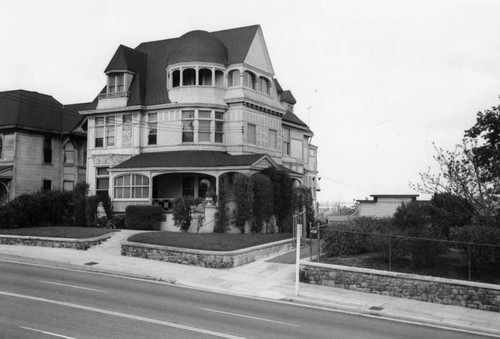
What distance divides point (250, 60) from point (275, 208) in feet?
33.8

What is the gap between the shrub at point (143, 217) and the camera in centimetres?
3158

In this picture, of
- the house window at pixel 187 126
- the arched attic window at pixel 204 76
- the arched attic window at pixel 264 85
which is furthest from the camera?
the arched attic window at pixel 264 85

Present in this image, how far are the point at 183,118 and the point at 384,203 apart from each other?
14429 mm

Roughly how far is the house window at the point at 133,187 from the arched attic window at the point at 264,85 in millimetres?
10377

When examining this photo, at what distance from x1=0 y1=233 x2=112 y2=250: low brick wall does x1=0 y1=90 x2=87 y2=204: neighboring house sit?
1174 cm

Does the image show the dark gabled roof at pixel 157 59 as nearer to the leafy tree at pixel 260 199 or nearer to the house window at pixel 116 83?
the house window at pixel 116 83

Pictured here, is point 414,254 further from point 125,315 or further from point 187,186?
point 187,186

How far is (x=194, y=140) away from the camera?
113 ft

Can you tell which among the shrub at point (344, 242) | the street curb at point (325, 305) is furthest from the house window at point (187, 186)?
the shrub at point (344, 242)

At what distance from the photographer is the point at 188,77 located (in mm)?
36188

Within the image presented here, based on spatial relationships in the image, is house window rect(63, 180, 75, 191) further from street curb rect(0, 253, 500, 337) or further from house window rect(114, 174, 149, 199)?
street curb rect(0, 253, 500, 337)

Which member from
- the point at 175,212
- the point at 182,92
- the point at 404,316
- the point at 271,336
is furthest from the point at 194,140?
the point at 271,336

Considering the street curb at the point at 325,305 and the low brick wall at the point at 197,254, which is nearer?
the street curb at the point at 325,305

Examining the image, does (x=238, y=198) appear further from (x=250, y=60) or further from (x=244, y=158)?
(x=250, y=60)
